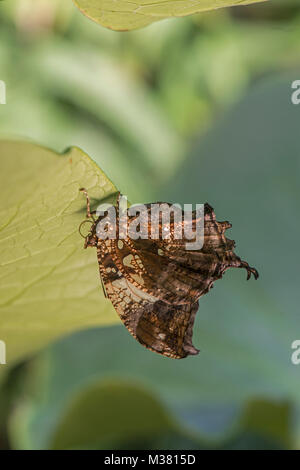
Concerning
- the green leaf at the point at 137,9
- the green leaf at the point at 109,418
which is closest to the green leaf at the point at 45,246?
the green leaf at the point at 137,9

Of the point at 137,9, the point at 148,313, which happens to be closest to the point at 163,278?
the point at 148,313

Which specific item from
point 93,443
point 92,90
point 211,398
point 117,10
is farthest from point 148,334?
point 92,90

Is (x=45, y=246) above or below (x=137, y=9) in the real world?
below

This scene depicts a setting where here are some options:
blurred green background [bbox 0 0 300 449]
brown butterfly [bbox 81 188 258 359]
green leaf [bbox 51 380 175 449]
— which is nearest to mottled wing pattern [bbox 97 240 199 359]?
brown butterfly [bbox 81 188 258 359]

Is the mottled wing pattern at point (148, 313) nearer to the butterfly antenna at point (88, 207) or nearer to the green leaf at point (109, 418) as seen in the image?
the butterfly antenna at point (88, 207)

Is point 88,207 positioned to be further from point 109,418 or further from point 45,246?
point 109,418

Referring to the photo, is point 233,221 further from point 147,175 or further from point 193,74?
point 193,74
